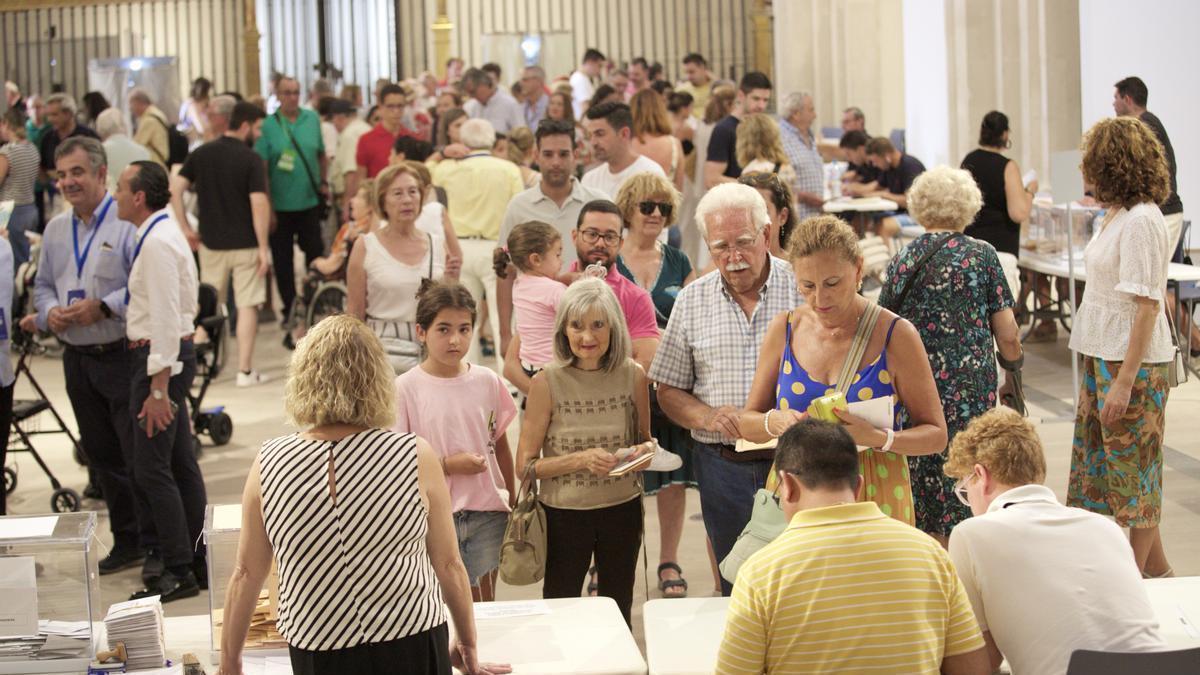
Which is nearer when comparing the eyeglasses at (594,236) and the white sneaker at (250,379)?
the eyeglasses at (594,236)

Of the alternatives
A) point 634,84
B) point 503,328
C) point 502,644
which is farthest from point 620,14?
point 502,644

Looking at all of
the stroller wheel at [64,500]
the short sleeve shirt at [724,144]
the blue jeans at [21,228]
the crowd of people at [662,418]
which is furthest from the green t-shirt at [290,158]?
the stroller wheel at [64,500]

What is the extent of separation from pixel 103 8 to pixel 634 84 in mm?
9555

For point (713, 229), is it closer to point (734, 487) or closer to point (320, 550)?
point (734, 487)

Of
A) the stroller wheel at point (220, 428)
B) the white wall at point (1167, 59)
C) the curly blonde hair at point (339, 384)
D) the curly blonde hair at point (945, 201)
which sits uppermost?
the white wall at point (1167, 59)

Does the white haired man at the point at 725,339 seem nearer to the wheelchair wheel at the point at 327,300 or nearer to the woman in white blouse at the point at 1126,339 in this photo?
the woman in white blouse at the point at 1126,339

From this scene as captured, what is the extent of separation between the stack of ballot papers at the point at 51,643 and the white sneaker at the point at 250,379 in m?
6.54

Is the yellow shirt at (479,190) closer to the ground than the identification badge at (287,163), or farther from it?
closer to the ground

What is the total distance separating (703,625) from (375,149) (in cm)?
803

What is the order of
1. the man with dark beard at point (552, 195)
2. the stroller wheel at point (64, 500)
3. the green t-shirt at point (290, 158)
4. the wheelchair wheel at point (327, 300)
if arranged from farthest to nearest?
the green t-shirt at point (290, 158) → the wheelchair wheel at point (327, 300) → the stroller wheel at point (64, 500) → the man with dark beard at point (552, 195)

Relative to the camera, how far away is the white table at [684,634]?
324cm

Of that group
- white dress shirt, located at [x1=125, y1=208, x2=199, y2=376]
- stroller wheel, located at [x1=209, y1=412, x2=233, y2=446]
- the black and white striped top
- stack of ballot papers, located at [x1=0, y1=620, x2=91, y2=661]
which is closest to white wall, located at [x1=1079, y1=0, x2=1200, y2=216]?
stroller wheel, located at [x1=209, y1=412, x2=233, y2=446]

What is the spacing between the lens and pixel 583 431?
4309 mm

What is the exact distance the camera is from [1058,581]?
9.88ft
